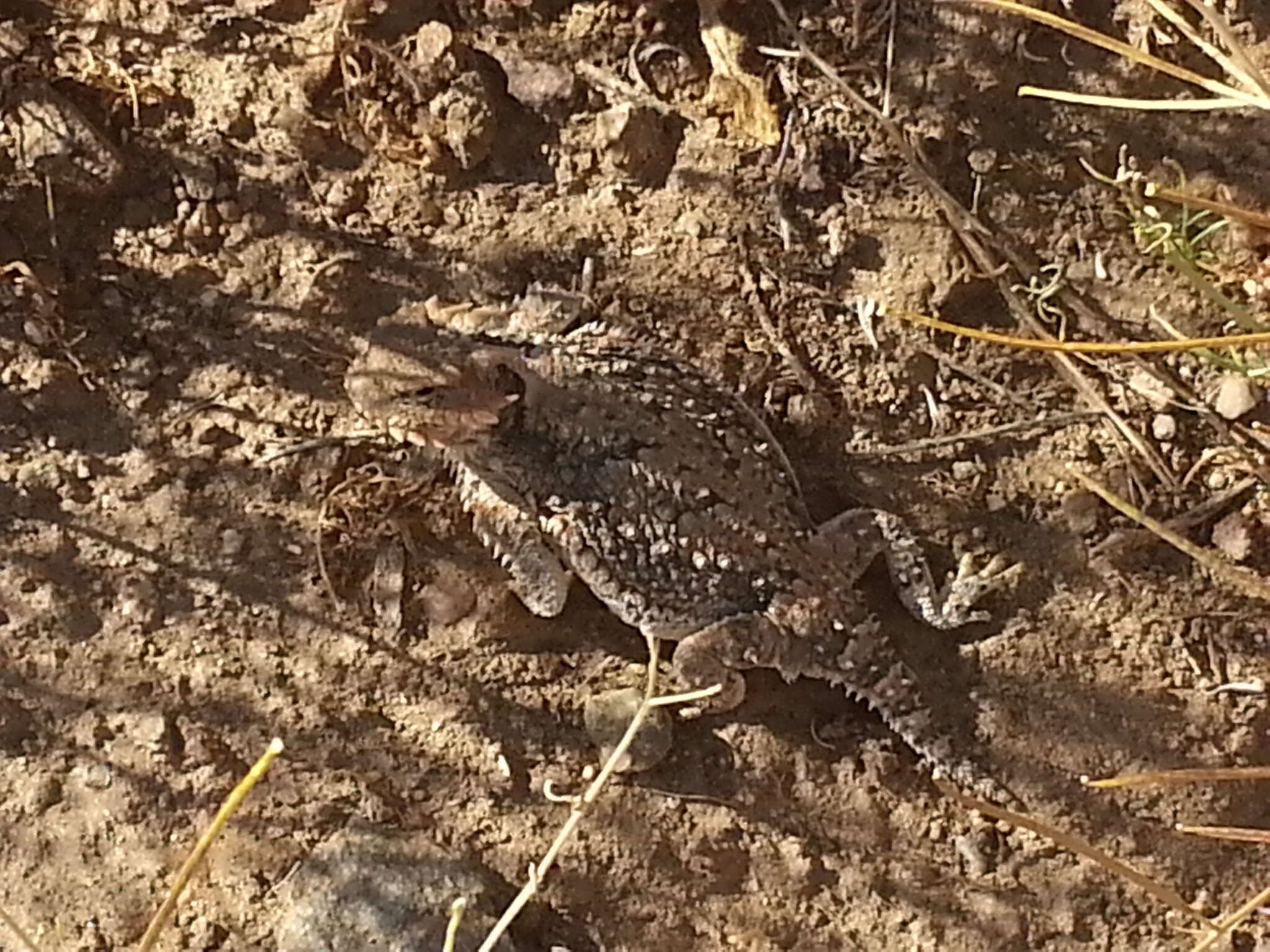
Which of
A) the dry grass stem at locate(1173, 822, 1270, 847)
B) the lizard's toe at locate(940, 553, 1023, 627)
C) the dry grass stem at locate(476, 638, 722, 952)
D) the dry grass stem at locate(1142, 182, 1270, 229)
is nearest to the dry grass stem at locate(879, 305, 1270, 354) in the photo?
the dry grass stem at locate(1142, 182, 1270, 229)

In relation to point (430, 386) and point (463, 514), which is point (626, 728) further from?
point (430, 386)

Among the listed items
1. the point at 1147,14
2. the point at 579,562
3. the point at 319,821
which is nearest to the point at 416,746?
the point at 319,821

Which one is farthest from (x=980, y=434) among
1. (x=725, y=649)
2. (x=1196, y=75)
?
(x=1196, y=75)

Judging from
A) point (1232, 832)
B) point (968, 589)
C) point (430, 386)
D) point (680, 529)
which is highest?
point (430, 386)

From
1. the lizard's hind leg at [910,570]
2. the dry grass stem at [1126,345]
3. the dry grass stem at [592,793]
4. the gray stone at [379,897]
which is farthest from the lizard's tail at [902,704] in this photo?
Result: the gray stone at [379,897]

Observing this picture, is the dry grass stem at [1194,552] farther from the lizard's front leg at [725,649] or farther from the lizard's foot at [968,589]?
the lizard's front leg at [725,649]

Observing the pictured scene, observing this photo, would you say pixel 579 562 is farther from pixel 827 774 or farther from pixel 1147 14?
pixel 1147 14

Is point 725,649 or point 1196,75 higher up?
point 1196,75
